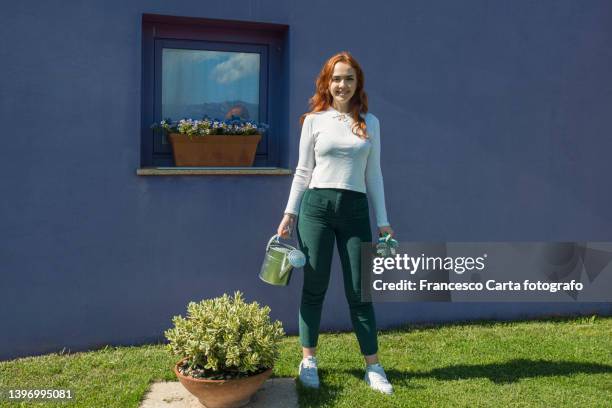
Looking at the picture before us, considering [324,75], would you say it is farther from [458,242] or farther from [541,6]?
[541,6]

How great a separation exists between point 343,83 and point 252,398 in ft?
6.01

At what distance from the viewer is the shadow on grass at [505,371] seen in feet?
13.2

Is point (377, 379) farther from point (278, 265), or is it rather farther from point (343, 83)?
point (343, 83)

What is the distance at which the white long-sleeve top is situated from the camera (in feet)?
11.8

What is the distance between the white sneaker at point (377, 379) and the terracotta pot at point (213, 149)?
6.02ft

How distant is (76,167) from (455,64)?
2965mm

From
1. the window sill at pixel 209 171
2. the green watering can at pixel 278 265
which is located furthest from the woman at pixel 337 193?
the window sill at pixel 209 171

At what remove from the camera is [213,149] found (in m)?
4.74

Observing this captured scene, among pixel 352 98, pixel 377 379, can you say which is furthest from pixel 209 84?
pixel 377 379

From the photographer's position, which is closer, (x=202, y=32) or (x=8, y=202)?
(x=8, y=202)

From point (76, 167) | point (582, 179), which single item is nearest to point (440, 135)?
point (582, 179)

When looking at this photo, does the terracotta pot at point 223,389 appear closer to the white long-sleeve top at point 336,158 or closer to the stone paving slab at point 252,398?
the stone paving slab at point 252,398

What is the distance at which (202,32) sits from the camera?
15.8ft

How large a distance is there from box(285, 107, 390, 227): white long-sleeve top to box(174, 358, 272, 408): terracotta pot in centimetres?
95
